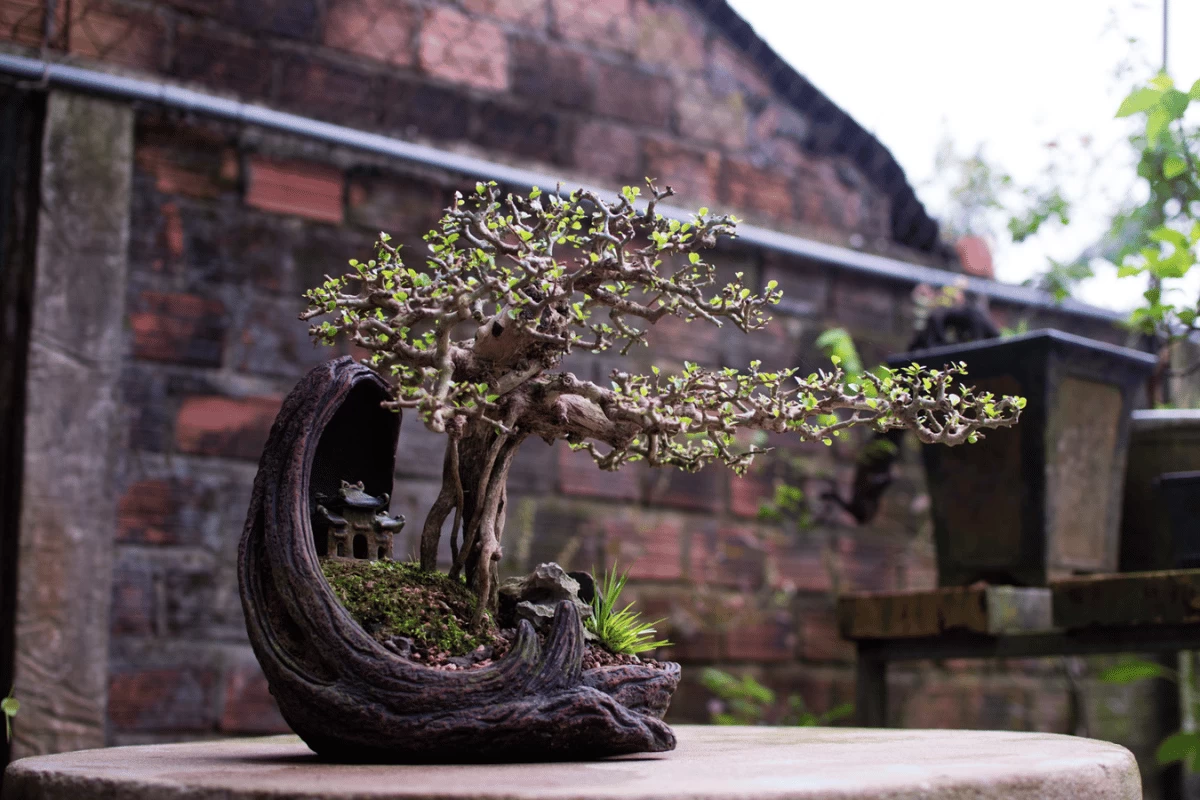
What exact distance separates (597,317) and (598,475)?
1.65 ft

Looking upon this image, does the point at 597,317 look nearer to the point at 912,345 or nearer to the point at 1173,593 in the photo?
the point at 912,345

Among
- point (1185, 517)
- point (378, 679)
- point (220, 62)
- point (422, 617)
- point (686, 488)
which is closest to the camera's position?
point (378, 679)

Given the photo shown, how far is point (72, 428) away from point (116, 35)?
106 cm

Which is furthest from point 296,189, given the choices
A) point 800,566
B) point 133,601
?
point 800,566

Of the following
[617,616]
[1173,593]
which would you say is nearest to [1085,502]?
[1173,593]

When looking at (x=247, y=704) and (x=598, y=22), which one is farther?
(x=598, y=22)

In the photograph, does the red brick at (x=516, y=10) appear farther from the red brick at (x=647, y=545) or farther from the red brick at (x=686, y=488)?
the red brick at (x=647, y=545)

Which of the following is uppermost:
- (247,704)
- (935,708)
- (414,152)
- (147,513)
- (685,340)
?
(414,152)

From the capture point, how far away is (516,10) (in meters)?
3.67

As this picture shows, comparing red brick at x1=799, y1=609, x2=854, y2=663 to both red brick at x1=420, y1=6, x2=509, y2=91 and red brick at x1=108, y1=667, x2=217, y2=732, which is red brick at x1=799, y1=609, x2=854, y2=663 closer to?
red brick at x1=108, y1=667, x2=217, y2=732

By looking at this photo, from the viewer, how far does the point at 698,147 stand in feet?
13.1

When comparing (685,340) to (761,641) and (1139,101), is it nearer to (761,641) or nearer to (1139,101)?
(761,641)

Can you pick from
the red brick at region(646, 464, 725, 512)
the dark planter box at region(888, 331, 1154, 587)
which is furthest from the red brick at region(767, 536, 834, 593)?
the dark planter box at region(888, 331, 1154, 587)

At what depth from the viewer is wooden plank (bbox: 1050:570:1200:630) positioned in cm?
253
